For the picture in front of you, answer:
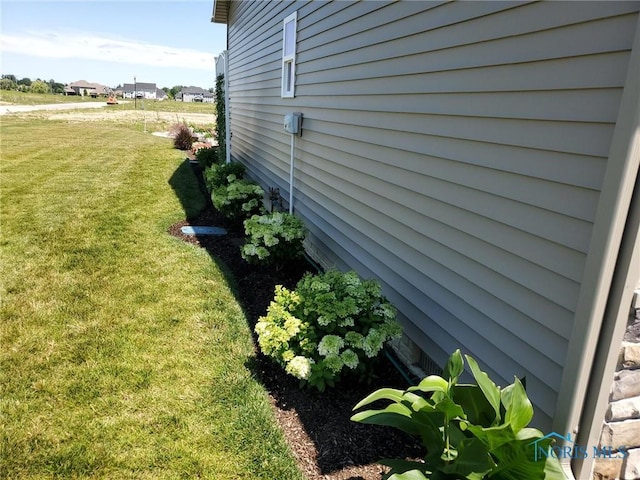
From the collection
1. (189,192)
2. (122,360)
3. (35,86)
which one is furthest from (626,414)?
(35,86)

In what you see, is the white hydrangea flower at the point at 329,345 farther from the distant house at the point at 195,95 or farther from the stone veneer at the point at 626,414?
the distant house at the point at 195,95

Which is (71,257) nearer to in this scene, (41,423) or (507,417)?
(41,423)

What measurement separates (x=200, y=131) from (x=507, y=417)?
2323cm

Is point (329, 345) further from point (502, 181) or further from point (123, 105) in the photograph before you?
point (123, 105)

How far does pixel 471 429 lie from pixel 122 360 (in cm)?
269

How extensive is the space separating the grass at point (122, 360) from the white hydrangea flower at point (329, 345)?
0.53m

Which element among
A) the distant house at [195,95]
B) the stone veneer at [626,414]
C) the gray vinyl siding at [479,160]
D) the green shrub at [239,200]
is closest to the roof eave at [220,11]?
the green shrub at [239,200]

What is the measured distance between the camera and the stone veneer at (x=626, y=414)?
1790mm

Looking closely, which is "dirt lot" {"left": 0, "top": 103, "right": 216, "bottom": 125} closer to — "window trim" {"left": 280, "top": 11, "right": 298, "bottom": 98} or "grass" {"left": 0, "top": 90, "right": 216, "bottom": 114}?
"grass" {"left": 0, "top": 90, "right": 216, "bottom": 114}

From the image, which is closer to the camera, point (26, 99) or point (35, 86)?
point (26, 99)

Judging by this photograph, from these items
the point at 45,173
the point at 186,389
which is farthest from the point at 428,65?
the point at 45,173

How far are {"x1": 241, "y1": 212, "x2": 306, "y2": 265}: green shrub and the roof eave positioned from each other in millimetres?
8622

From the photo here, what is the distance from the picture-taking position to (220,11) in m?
11.8

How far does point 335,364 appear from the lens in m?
2.83
